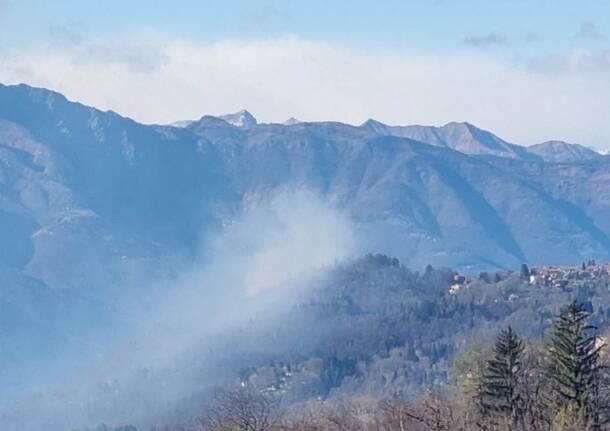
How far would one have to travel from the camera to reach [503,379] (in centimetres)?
6912

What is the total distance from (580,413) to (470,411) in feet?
31.4

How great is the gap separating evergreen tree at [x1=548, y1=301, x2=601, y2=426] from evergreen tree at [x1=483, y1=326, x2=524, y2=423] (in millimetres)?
1937

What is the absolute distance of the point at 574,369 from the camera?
67.2m

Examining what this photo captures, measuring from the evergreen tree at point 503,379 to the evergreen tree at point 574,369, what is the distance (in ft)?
6.36

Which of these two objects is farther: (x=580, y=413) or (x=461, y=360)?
(x=461, y=360)

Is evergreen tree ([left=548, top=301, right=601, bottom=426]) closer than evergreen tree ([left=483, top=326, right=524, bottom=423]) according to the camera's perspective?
Yes

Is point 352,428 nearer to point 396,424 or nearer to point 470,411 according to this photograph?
Answer: point 396,424

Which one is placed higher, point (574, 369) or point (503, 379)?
point (574, 369)

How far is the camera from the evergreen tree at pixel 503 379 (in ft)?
224

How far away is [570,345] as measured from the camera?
67.9 meters

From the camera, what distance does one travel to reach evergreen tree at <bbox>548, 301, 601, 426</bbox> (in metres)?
66.6

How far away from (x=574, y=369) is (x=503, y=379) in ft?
12.5

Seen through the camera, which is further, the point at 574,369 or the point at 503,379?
the point at 503,379

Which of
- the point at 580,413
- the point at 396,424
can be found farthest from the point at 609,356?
the point at 580,413
